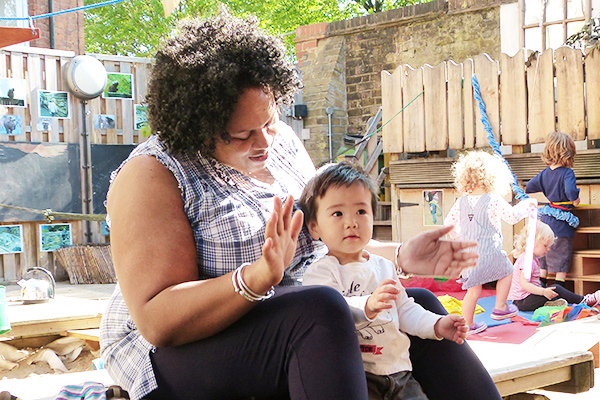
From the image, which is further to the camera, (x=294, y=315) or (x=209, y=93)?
(x=209, y=93)

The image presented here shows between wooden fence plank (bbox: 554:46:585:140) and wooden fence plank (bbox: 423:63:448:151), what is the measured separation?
1.18 meters

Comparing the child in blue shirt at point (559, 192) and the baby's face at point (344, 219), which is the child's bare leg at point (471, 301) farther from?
the baby's face at point (344, 219)

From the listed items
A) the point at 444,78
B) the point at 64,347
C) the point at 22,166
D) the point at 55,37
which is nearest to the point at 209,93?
the point at 64,347

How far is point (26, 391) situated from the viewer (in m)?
2.31

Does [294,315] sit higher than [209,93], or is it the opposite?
[209,93]

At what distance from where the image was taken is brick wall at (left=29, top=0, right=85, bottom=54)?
1032 centimetres

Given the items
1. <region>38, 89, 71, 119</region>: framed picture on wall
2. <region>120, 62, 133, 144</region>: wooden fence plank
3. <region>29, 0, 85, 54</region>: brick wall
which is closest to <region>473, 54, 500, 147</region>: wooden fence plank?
<region>120, 62, 133, 144</region>: wooden fence plank

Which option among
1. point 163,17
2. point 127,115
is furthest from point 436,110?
point 163,17

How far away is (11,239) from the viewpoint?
8.48 meters

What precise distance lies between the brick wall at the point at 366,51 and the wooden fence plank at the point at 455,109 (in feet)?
10.4

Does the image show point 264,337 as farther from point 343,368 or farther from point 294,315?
point 343,368

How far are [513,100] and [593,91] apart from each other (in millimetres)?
757

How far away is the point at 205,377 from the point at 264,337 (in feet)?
0.55

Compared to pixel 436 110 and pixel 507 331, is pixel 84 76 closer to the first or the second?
pixel 436 110
